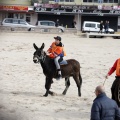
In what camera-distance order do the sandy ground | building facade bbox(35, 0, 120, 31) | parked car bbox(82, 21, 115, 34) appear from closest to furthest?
the sandy ground → parked car bbox(82, 21, 115, 34) → building facade bbox(35, 0, 120, 31)

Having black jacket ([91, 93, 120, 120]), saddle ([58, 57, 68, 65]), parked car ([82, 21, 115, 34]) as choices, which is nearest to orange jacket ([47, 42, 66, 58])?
saddle ([58, 57, 68, 65])

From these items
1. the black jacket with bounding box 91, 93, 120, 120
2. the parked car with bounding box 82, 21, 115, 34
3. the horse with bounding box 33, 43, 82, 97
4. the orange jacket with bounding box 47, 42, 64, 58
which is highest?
the orange jacket with bounding box 47, 42, 64, 58

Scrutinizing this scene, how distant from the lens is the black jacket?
6777mm

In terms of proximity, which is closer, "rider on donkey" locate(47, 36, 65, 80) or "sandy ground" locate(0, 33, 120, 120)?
"sandy ground" locate(0, 33, 120, 120)

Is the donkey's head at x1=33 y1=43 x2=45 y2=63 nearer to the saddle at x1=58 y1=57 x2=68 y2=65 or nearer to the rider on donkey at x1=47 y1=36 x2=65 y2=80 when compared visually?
the rider on donkey at x1=47 y1=36 x2=65 y2=80

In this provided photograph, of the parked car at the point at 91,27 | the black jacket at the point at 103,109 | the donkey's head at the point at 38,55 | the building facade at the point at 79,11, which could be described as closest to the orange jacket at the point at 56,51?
the donkey's head at the point at 38,55

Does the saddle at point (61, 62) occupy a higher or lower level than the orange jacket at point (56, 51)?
lower

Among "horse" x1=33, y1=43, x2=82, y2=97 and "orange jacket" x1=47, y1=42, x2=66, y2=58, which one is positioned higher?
"orange jacket" x1=47, y1=42, x2=66, y2=58

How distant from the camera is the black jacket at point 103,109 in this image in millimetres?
6777

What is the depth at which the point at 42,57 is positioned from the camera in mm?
12719

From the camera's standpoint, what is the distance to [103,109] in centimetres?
683

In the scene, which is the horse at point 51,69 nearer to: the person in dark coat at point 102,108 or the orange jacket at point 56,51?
the orange jacket at point 56,51

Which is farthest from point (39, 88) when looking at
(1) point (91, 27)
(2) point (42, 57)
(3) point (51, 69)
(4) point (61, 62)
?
(1) point (91, 27)

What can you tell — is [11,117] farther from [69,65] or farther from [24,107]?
[69,65]
